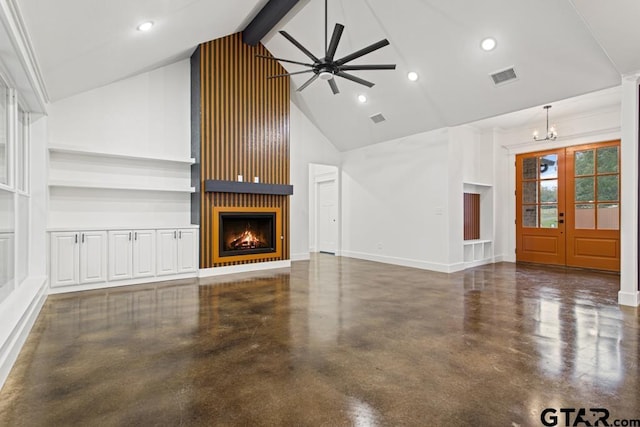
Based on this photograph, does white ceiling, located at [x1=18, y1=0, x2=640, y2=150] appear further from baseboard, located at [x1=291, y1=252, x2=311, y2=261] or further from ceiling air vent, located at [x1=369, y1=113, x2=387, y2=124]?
baseboard, located at [x1=291, y1=252, x2=311, y2=261]

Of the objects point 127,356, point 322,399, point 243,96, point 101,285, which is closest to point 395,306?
point 322,399

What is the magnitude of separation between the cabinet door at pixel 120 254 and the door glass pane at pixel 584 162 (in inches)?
338

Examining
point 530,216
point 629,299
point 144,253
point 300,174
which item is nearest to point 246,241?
point 144,253

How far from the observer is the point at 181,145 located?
249 inches

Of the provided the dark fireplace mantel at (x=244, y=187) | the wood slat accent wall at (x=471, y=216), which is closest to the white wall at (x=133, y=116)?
the dark fireplace mantel at (x=244, y=187)

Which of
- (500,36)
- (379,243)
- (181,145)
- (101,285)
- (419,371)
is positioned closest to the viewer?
(419,371)

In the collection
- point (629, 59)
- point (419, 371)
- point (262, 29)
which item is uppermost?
point (262, 29)

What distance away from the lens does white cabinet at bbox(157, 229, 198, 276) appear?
5.64 meters

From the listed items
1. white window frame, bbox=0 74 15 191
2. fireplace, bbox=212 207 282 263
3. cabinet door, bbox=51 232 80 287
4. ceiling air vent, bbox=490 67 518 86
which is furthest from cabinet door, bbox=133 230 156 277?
ceiling air vent, bbox=490 67 518 86

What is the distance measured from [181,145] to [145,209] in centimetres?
133

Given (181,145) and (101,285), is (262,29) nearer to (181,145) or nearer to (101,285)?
(181,145)

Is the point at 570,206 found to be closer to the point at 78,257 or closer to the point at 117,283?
the point at 117,283

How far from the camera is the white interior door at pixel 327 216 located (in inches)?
376

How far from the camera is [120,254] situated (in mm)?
5234
